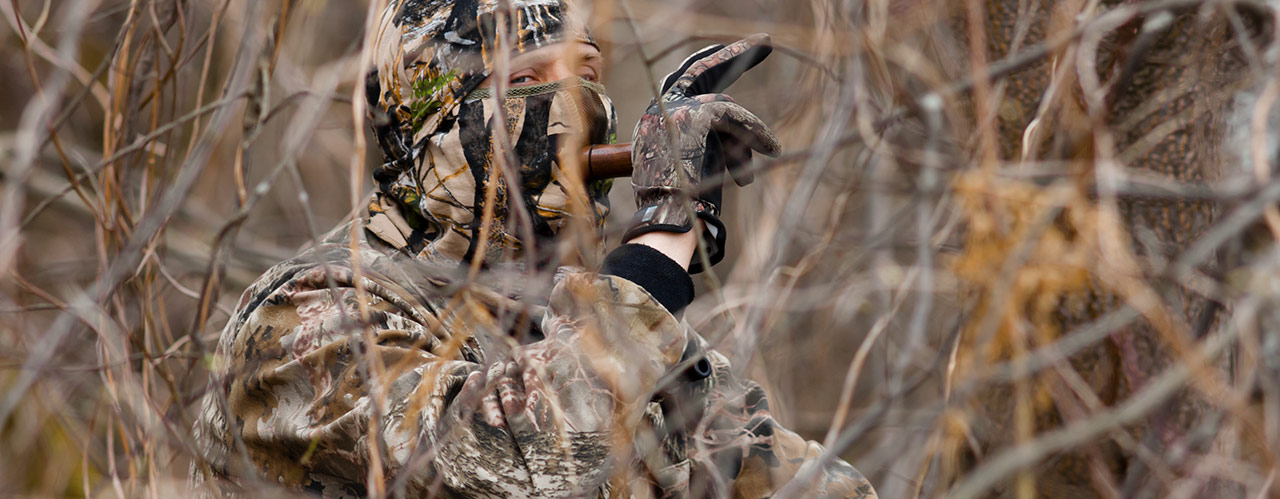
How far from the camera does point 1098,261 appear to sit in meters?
2.02

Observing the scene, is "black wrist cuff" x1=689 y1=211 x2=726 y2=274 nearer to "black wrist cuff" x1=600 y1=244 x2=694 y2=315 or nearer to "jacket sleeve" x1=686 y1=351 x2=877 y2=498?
"black wrist cuff" x1=600 y1=244 x2=694 y2=315

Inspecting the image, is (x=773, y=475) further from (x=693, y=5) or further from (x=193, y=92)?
(x=193, y=92)

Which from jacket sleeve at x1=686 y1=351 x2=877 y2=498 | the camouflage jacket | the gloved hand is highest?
the gloved hand

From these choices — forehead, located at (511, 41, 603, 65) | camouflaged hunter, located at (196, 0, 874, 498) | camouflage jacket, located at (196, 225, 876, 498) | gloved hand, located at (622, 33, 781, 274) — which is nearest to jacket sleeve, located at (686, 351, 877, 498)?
camouflaged hunter, located at (196, 0, 874, 498)

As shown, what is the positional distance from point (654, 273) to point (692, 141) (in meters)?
0.23

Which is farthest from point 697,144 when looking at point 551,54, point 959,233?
point 959,233

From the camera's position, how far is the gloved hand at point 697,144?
156 cm

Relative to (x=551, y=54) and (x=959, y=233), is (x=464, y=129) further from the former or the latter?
(x=959, y=233)

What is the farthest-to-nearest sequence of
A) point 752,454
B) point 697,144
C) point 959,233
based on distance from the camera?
point 959,233 < point 752,454 < point 697,144

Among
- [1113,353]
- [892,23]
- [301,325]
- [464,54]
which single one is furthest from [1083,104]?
[301,325]

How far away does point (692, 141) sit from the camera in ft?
5.26

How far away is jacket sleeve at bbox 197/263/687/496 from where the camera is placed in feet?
4.55

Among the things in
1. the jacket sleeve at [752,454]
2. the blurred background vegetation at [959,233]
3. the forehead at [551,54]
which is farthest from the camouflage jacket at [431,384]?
the forehead at [551,54]

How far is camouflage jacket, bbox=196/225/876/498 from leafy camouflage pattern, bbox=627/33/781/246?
18 centimetres
